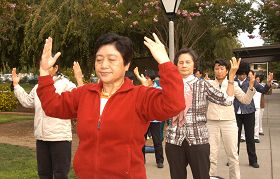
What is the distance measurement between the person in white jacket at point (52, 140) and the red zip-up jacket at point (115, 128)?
2075 millimetres

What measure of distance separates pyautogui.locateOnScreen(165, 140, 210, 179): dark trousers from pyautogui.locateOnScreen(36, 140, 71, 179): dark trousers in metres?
1.12

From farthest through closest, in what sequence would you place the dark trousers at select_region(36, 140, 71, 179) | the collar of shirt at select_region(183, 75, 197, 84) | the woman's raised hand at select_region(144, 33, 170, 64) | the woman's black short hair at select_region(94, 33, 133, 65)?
the dark trousers at select_region(36, 140, 71, 179), the collar of shirt at select_region(183, 75, 197, 84), the woman's black short hair at select_region(94, 33, 133, 65), the woman's raised hand at select_region(144, 33, 170, 64)

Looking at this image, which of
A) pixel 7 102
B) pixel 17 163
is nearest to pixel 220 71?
pixel 17 163

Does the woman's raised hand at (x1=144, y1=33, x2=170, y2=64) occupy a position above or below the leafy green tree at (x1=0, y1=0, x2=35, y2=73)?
below

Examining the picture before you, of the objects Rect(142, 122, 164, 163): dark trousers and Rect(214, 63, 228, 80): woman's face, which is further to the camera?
Rect(142, 122, 164, 163): dark trousers

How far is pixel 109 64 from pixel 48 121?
7.96 feet

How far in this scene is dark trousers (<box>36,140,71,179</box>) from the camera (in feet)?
16.0

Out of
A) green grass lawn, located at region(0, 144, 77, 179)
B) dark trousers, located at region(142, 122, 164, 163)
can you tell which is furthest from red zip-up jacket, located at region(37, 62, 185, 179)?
dark trousers, located at region(142, 122, 164, 163)

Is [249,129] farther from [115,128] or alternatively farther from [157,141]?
[115,128]

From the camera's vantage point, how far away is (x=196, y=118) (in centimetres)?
456

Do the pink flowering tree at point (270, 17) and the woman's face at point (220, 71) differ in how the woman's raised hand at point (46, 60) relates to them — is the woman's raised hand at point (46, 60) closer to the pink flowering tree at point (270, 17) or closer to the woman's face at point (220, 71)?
the woman's face at point (220, 71)

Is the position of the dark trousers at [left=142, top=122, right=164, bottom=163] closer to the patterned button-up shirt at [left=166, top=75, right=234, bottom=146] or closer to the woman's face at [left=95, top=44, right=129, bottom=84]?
the patterned button-up shirt at [left=166, top=75, right=234, bottom=146]

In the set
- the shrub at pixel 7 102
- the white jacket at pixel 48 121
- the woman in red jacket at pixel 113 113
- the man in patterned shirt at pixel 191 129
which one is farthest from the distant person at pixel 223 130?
the shrub at pixel 7 102

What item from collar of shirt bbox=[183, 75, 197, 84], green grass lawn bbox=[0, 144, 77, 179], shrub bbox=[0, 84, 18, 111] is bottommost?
green grass lawn bbox=[0, 144, 77, 179]
